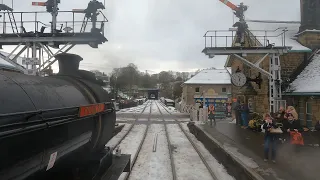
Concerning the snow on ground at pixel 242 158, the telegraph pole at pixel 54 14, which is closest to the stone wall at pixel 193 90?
the telegraph pole at pixel 54 14

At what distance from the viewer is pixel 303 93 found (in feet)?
42.8

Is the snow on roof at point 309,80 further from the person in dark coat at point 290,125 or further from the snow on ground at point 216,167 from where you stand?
the snow on ground at point 216,167

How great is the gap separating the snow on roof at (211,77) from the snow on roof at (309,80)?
28.6 metres

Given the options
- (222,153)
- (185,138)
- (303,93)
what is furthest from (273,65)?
(222,153)

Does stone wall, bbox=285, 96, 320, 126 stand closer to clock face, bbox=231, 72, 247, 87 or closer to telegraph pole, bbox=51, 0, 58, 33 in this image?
clock face, bbox=231, 72, 247, 87

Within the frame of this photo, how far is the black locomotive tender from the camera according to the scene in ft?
7.23

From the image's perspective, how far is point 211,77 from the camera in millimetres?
45844

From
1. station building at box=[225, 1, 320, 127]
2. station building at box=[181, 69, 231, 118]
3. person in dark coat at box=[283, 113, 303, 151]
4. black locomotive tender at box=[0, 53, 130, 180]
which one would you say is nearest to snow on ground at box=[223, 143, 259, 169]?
person in dark coat at box=[283, 113, 303, 151]

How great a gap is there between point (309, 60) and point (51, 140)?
52.7 ft

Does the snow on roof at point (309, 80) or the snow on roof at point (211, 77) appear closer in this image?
the snow on roof at point (309, 80)

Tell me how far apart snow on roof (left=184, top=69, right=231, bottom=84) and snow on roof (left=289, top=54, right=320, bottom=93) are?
2859cm

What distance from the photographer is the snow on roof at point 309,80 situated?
13.0m

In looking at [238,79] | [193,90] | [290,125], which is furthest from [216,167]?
[193,90]

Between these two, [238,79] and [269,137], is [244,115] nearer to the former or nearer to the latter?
[238,79]
